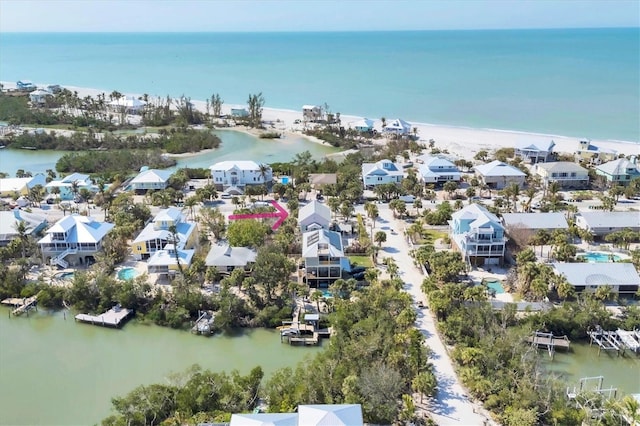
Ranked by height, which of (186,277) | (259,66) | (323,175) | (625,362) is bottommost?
(625,362)

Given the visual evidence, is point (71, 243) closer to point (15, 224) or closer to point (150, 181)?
point (15, 224)

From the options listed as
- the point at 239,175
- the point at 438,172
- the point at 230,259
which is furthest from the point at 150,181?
the point at 438,172

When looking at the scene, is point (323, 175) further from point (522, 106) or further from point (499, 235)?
point (522, 106)

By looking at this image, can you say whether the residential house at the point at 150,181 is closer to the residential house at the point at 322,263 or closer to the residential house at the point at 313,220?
the residential house at the point at 313,220

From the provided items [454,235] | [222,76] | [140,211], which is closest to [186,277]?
[140,211]

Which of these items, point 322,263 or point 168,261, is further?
point 168,261

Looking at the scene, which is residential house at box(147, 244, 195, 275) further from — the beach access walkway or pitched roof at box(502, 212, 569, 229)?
pitched roof at box(502, 212, 569, 229)

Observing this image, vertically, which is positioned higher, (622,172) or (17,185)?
(622,172)
